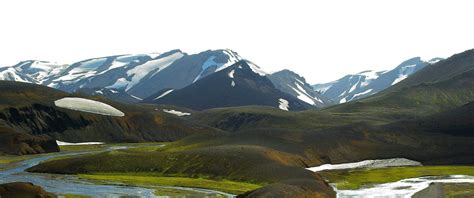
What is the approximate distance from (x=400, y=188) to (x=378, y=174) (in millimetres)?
30639

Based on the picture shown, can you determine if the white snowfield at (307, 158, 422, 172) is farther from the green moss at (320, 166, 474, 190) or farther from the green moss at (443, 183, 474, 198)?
the green moss at (443, 183, 474, 198)

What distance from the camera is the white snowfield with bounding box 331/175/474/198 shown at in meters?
107

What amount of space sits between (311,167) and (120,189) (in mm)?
71276

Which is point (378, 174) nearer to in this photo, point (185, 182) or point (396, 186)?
point (396, 186)

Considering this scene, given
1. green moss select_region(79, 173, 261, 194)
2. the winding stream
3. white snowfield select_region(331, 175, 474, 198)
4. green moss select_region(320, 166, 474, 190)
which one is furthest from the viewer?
green moss select_region(320, 166, 474, 190)

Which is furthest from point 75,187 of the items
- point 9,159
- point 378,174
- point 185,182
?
point 9,159

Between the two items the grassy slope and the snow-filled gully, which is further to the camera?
the grassy slope

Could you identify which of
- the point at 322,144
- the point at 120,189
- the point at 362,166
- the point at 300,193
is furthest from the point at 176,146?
the point at 300,193

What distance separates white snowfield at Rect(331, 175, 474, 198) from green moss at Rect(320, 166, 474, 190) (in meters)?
3.87

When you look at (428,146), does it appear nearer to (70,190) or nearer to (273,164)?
(273,164)

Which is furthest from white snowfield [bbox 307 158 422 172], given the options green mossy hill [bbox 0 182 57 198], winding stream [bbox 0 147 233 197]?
green mossy hill [bbox 0 182 57 198]

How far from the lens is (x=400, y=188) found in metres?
118

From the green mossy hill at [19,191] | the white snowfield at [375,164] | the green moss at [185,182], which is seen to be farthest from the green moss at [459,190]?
the green mossy hill at [19,191]

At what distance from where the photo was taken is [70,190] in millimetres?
100625
